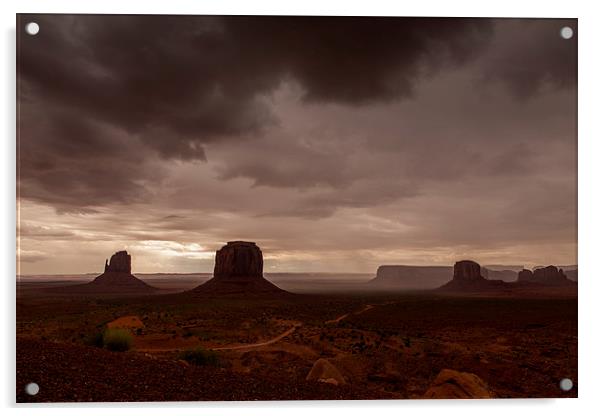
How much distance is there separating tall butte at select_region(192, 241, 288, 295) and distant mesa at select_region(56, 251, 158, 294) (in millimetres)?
605

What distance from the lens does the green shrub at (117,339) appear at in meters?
5.48

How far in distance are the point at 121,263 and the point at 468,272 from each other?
12.1 ft

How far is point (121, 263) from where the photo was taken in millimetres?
5480

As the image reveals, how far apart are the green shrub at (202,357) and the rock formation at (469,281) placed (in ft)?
8.32

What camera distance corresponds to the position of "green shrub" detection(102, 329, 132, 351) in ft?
18.0

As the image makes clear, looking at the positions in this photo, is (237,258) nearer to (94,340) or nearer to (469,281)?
(94,340)

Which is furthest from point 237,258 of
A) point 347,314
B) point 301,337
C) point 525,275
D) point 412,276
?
point 525,275

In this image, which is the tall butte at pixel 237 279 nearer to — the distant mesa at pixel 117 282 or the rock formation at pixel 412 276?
the distant mesa at pixel 117 282

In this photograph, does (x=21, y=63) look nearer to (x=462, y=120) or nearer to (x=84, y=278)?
(x=84, y=278)

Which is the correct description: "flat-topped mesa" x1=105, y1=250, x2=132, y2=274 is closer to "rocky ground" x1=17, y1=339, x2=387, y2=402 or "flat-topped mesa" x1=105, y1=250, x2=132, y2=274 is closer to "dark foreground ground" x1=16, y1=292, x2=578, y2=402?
"dark foreground ground" x1=16, y1=292, x2=578, y2=402

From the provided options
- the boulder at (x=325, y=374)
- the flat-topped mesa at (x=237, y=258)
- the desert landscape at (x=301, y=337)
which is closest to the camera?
the flat-topped mesa at (x=237, y=258)

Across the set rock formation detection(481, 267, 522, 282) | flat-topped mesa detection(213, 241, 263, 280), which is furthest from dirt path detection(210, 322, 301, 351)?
rock formation detection(481, 267, 522, 282)

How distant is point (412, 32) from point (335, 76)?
977 mm

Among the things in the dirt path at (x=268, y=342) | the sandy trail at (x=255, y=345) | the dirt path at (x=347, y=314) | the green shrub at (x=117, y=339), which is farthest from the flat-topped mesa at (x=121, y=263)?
the dirt path at (x=347, y=314)
